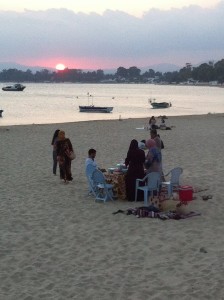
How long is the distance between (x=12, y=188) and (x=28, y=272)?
17.6ft

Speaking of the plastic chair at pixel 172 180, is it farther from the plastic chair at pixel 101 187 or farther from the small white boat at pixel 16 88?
the small white boat at pixel 16 88

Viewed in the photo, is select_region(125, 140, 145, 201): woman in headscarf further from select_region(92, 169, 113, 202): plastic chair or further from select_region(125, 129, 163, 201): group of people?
select_region(92, 169, 113, 202): plastic chair

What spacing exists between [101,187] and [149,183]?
3.21ft

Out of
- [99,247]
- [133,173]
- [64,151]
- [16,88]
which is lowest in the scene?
[99,247]

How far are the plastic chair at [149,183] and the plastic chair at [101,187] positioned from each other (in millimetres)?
579

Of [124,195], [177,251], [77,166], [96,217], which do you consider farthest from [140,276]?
[77,166]

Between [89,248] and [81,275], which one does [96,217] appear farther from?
[81,275]

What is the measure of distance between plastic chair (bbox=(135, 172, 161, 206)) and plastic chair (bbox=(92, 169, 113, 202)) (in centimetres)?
58

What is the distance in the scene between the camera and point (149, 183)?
9.80 metres

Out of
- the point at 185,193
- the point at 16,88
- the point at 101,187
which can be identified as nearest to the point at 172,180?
the point at 185,193

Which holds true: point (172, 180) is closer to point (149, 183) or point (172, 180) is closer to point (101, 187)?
point (149, 183)

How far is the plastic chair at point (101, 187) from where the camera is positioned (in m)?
10.0

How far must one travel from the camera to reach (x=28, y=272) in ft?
20.9

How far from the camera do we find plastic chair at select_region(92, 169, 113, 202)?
1001 centimetres
